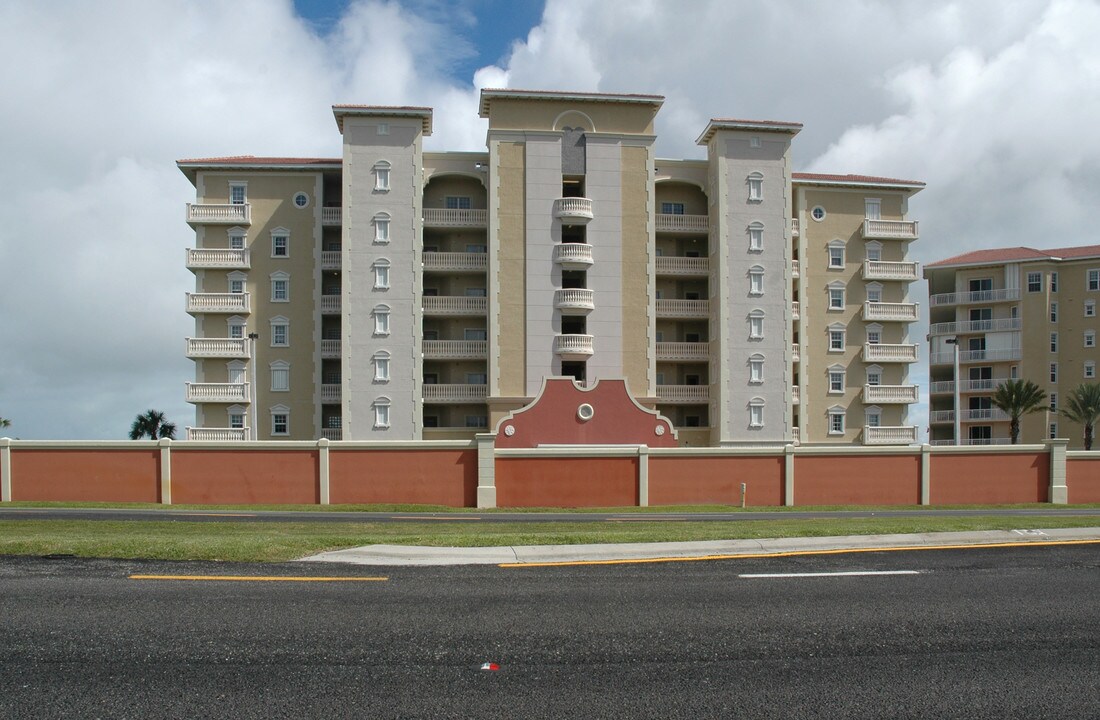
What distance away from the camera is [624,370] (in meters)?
57.2

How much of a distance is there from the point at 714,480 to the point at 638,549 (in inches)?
1094

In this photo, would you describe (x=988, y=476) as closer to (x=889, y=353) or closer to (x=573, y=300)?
(x=889, y=353)

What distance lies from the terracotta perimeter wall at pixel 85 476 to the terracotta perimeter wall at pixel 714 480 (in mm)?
21665

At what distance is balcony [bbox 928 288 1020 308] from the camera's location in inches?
2923

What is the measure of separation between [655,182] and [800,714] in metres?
56.1

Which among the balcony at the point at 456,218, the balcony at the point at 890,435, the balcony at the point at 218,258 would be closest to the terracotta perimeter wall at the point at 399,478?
the balcony at the point at 456,218

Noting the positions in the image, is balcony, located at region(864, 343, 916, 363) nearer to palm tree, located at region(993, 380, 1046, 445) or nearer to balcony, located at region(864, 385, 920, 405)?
balcony, located at region(864, 385, 920, 405)

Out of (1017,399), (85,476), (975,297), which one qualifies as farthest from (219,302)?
(975,297)

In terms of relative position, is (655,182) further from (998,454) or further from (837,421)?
(998,454)

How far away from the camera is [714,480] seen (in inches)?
1629

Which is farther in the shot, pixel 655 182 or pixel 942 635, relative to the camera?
pixel 655 182

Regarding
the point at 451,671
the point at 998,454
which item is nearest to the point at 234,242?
the point at 998,454

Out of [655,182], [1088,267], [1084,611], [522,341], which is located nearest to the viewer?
[1084,611]

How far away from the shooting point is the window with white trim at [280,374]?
5866 cm
